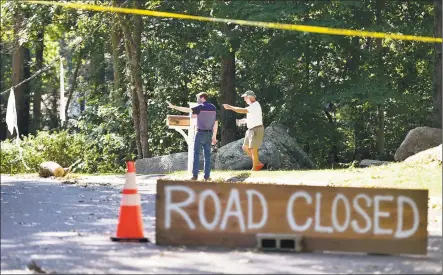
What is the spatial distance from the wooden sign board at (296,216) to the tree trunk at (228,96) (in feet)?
87.6

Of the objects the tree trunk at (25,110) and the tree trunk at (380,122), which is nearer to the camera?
the tree trunk at (380,122)

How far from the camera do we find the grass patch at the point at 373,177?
18288mm

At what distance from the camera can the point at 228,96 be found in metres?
39.7

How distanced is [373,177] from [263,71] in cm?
1965

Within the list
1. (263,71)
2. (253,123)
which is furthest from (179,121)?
(263,71)

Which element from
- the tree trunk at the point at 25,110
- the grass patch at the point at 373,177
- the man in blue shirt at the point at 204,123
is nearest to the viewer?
the grass patch at the point at 373,177

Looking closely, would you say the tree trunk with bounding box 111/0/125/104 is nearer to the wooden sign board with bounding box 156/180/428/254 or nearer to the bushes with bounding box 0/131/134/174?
the bushes with bounding box 0/131/134/174

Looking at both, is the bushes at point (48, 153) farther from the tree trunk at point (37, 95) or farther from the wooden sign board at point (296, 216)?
the wooden sign board at point (296, 216)

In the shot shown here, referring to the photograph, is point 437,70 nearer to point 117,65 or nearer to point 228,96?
point 228,96

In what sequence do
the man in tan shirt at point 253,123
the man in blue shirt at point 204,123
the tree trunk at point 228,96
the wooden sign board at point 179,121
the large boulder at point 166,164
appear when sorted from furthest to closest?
the tree trunk at point 228,96, the large boulder at point 166,164, the wooden sign board at point 179,121, the man in tan shirt at point 253,123, the man in blue shirt at point 204,123

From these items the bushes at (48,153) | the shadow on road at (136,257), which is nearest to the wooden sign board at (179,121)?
the bushes at (48,153)

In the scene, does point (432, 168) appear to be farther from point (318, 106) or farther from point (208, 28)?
point (208, 28)

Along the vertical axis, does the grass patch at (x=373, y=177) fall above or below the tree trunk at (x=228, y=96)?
below

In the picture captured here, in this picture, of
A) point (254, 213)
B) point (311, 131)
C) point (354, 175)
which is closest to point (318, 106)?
point (311, 131)
